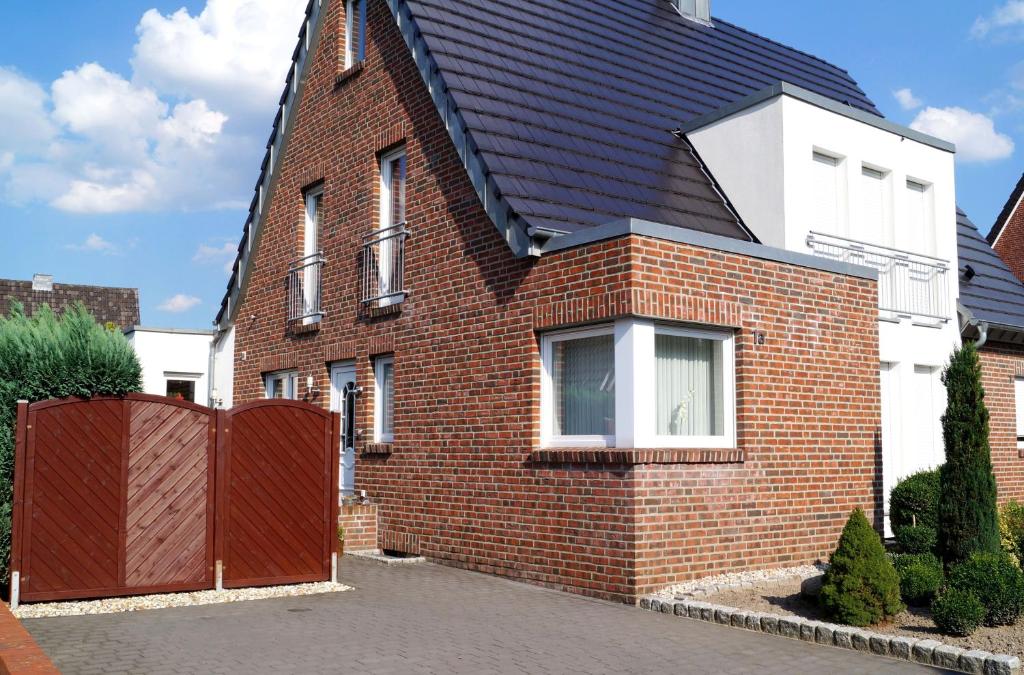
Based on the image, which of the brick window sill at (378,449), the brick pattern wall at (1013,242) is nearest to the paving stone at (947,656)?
the brick window sill at (378,449)

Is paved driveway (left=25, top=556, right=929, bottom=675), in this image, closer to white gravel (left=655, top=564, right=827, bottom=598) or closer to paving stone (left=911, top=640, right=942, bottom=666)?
paving stone (left=911, top=640, right=942, bottom=666)

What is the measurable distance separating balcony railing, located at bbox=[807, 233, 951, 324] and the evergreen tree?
3.48 metres

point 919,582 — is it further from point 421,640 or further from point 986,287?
point 986,287

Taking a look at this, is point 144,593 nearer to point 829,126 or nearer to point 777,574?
point 777,574

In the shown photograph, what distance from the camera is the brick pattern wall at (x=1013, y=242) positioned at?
2794 centimetres

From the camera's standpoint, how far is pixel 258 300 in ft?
56.4

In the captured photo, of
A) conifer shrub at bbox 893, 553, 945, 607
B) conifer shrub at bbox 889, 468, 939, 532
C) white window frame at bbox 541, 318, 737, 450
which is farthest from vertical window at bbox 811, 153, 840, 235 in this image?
conifer shrub at bbox 893, 553, 945, 607

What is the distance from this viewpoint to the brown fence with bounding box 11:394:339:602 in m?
8.73

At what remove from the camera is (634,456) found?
364 inches

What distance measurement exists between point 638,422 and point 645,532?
1032mm

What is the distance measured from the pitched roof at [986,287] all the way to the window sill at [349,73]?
32.3ft

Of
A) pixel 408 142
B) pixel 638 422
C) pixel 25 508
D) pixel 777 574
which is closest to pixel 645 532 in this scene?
pixel 638 422

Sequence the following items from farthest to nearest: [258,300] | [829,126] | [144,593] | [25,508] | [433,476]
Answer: [258,300] → [829,126] → [433,476] → [144,593] → [25,508]

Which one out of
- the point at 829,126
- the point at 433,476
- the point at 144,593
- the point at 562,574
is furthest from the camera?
the point at 829,126
